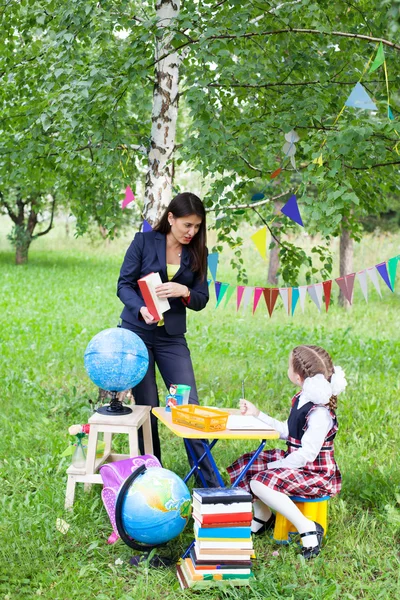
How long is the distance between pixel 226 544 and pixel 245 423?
67 centimetres

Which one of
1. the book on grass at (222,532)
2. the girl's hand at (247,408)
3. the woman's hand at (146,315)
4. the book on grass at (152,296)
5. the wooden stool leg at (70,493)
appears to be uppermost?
the book on grass at (152,296)

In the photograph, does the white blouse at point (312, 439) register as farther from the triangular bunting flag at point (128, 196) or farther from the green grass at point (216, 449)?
the triangular bunting flag at point (128, 196)

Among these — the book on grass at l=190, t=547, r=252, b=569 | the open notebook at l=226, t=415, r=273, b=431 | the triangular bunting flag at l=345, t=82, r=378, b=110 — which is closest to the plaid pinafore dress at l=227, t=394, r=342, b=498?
the open notebook at l=226, t=415, r=273, b=431

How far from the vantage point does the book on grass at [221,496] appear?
353 centimetres

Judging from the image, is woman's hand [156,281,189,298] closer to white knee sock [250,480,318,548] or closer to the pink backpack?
the pink backpack

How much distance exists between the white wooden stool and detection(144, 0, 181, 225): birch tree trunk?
1.99 metres

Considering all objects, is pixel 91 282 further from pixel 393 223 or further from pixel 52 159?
pixel 52 159

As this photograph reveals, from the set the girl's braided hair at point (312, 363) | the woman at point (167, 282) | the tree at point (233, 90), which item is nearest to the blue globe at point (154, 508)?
the woman at point (167, 282)

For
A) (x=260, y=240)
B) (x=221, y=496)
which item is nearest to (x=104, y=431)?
(x=221, y=496)

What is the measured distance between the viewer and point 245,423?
387cm

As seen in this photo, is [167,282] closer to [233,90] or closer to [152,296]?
[152,296]

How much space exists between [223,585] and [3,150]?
4.58 meters

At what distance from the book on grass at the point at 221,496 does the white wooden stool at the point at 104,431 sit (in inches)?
27.7

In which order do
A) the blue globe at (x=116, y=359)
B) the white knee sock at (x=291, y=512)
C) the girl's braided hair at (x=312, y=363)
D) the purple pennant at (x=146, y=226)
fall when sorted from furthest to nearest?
1. the purple pennant at (x=146, y=226)
2. the blue globe at (x=116, y=359)
3. the girl's braided hair at (x=312, y=363)
4. the white knee sock at (x=291, y=512)
